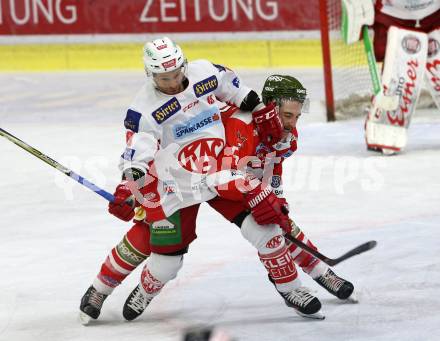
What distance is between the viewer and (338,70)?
9391 mm

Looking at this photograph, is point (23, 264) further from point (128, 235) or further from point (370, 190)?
point (370, 190)

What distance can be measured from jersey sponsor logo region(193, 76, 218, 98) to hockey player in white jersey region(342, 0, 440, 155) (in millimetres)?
3519

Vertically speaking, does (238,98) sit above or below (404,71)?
above

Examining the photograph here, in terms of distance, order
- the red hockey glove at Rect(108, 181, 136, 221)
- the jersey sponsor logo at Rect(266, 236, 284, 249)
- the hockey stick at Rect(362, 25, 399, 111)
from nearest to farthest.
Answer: the red hockey glove at Rect(108, 181, 136, 221) < the jersey sponsor logo at Rect(266, 236, 284, 249) < the hockey stick at Rect(362, 25, 399, 111)

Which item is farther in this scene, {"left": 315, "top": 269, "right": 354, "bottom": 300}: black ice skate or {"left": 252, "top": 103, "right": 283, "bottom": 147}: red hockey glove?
{"left": 315, "top": 269, "right": 354, "bottom": 300}: black ice skate

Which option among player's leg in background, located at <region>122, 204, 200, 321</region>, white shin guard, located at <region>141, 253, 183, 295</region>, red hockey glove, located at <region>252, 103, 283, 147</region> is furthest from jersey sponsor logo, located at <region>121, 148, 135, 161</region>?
red hockey glove, located at <region>252, 103, 283, 147</region>

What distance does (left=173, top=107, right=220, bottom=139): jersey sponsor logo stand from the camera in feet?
13.8

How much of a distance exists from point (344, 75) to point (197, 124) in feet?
16.9

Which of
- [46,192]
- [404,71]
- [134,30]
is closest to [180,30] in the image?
[134,30]

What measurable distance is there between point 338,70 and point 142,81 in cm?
190

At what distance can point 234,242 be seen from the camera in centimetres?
565

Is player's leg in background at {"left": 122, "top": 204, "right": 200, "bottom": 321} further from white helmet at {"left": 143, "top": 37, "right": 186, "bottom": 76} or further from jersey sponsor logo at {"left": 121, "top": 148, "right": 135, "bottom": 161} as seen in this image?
white helmet at {"left": 143, "top": 37, "right": 186, "bottom": 76}

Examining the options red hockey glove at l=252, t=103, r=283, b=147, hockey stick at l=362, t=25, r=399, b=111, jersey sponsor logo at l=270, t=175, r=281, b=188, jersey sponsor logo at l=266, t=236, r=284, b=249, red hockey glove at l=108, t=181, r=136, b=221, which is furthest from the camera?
hockey stick at l=362, t=25, r=399, b=111

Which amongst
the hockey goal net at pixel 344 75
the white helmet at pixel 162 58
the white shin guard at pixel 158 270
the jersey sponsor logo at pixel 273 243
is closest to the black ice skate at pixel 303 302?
the jersey sponsor logo at pixel 273 243
